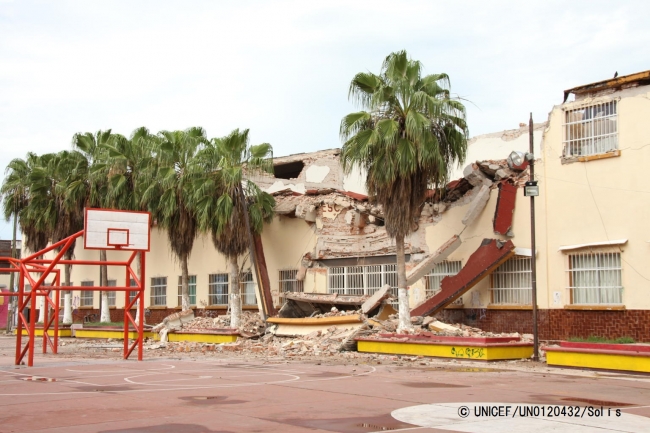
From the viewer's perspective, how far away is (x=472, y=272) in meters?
24.7

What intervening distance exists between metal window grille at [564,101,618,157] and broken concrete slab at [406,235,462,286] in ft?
16.0

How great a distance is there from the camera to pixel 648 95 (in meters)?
22.0

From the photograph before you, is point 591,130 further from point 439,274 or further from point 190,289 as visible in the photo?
point 190,289

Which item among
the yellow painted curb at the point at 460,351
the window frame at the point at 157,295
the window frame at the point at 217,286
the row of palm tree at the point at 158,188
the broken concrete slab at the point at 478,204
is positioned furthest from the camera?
the window frame at the point at 157,295

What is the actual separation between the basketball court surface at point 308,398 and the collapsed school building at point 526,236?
5.01 meters

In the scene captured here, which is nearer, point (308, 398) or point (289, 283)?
point (308, 398)

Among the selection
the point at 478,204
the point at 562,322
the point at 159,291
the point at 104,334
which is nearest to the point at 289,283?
the point at 159,291

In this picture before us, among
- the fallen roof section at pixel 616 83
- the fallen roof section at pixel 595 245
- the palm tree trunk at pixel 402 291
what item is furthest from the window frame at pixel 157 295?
the fallen roof section at pixel 616 83

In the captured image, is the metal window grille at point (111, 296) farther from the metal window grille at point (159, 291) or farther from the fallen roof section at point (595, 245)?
the fallen roof section at point (595, 245)

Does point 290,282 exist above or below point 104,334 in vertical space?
above

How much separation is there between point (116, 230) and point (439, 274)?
11.3m

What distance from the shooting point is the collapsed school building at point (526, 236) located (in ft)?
73.0

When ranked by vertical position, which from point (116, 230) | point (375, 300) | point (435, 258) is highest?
point (116, 230)

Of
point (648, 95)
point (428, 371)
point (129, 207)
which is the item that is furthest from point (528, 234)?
point (129, 207)
